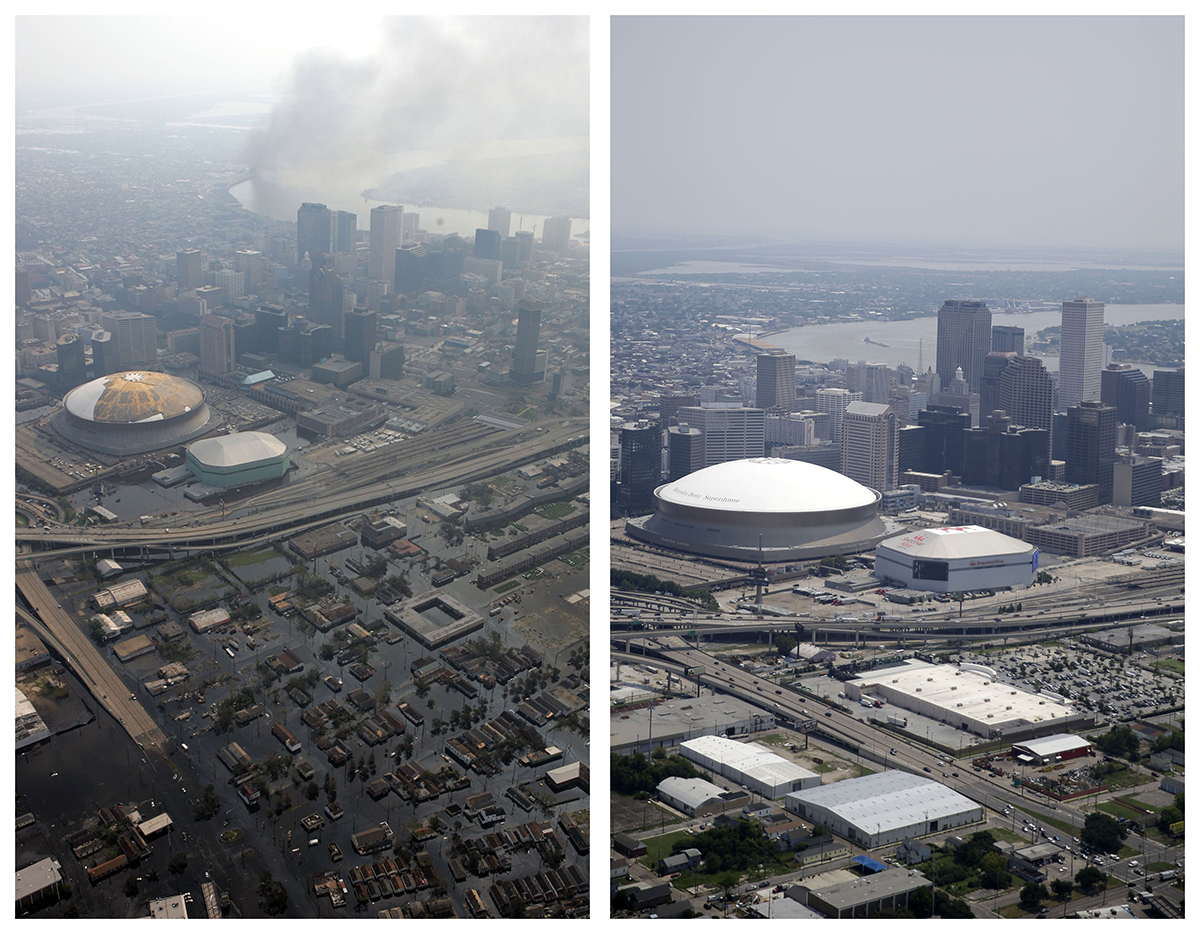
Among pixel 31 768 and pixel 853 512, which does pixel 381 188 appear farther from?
pixel 853 512

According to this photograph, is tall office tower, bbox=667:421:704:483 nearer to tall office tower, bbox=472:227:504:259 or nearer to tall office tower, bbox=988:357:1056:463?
tall office tower, bbox=988:357:1056:463

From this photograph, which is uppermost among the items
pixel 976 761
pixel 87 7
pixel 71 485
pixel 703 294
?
pixel 87 7

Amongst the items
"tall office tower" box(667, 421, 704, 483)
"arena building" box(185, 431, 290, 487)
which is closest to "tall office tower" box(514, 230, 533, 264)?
"arena building" box(185, 431, 290, 487)

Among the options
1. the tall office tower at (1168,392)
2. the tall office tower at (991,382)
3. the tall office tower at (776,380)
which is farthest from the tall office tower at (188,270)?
the tall office tower at (1168,392)

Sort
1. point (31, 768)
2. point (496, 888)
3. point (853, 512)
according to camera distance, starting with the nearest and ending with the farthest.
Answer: point (496, 888) < point (31, 768) < point (853, 512)

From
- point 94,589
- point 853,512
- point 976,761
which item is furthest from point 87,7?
point 853,512

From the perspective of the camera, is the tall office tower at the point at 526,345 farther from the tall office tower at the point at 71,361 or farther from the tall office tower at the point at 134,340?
the tall office tower at the point at 71,361

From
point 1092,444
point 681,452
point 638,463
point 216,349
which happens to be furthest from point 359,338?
point 1092,444

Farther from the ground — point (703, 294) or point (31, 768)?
point (703, 294)

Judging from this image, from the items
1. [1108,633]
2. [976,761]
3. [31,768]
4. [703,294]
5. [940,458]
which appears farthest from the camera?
[940,458]
